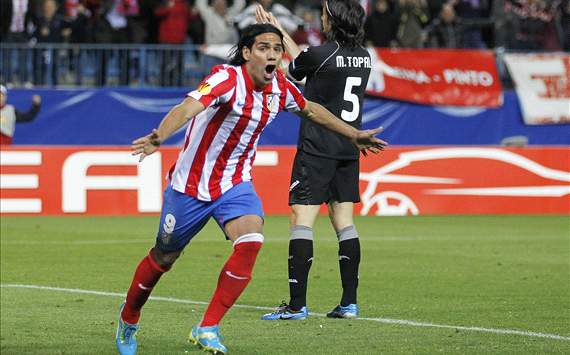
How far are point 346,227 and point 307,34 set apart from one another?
1430cm

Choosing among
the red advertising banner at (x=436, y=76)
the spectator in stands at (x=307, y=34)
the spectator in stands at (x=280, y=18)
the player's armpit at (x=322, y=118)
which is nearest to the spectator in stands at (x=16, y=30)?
the spectator in stands at (x=280, y=18)

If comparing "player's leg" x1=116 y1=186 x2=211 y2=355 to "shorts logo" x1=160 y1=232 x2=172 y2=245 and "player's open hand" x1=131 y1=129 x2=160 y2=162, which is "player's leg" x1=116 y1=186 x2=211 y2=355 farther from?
"player's open hand" x1=131 y1=129 x2=160 y2=162

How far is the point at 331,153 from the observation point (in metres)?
9.98

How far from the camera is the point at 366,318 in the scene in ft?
32.1

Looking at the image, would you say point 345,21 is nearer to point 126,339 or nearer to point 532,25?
point 126,339

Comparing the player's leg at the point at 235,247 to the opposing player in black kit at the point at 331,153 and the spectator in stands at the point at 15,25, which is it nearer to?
the opposing player in black kit at the point at 331,153

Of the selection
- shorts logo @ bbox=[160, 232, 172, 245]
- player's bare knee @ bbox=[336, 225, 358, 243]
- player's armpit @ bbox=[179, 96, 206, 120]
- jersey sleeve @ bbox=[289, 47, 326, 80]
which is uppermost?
jersey sleeve @ bbox=[289, 47, 326, 80]

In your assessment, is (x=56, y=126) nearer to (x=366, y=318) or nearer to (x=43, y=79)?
(x=43, y=79)

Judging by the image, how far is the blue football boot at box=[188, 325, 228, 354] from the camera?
7820mm

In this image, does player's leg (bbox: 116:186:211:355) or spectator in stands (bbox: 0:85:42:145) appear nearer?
player's leg (bbox: 116:186:211:355)

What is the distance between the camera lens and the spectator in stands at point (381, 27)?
25.2m

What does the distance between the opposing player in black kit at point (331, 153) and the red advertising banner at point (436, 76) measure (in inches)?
598

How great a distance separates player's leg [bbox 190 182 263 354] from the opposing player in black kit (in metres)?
1.71

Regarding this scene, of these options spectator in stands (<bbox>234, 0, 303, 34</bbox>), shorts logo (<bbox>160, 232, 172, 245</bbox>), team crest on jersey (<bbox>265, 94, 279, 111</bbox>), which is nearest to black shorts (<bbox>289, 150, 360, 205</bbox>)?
team crest on jersey (<bbox>265, 94, 279, 111</bbox>)
